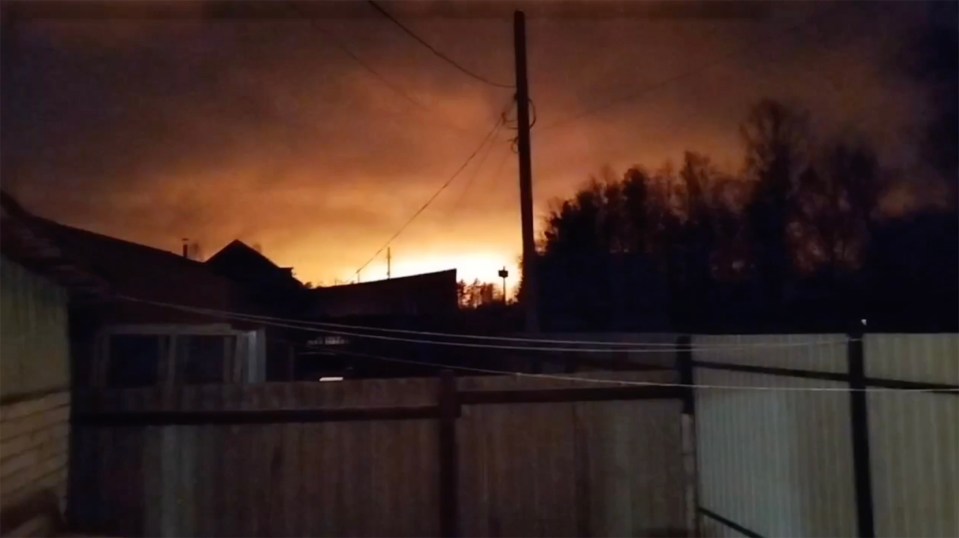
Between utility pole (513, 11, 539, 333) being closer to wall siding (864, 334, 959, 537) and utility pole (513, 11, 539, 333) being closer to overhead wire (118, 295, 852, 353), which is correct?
overhead wire (118, 295, 852, 353)

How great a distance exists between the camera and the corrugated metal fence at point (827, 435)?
378cm

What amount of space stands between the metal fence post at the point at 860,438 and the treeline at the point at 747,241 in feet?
15.9

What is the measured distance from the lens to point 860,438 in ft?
14.1

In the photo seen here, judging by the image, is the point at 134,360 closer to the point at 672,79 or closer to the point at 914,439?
the point at 914,439

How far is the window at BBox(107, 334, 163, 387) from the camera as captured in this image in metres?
6.52

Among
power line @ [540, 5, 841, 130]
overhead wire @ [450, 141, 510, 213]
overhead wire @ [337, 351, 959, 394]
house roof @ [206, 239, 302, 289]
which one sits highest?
power line @ [540, 5, 841, 130]

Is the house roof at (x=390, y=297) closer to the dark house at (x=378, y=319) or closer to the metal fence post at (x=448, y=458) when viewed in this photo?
the dark house at (x=378, y=319)

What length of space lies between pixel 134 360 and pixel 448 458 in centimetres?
243

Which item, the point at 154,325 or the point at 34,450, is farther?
the point at 154,325

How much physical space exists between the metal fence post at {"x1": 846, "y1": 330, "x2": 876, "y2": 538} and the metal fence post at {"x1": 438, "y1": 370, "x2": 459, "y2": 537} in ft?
8.41

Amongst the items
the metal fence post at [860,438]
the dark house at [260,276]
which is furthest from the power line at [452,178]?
the metal fence post at [860,438]

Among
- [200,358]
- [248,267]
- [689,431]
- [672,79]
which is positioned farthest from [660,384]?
[248,267]

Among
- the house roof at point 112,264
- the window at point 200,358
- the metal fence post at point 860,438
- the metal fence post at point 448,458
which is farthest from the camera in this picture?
the window at point 200,358

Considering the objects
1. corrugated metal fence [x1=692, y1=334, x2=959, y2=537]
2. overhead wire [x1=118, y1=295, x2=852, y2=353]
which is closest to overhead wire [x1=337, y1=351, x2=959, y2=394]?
corrugated metal fence [x1=692, y1=334, x2=959, y2=537]
